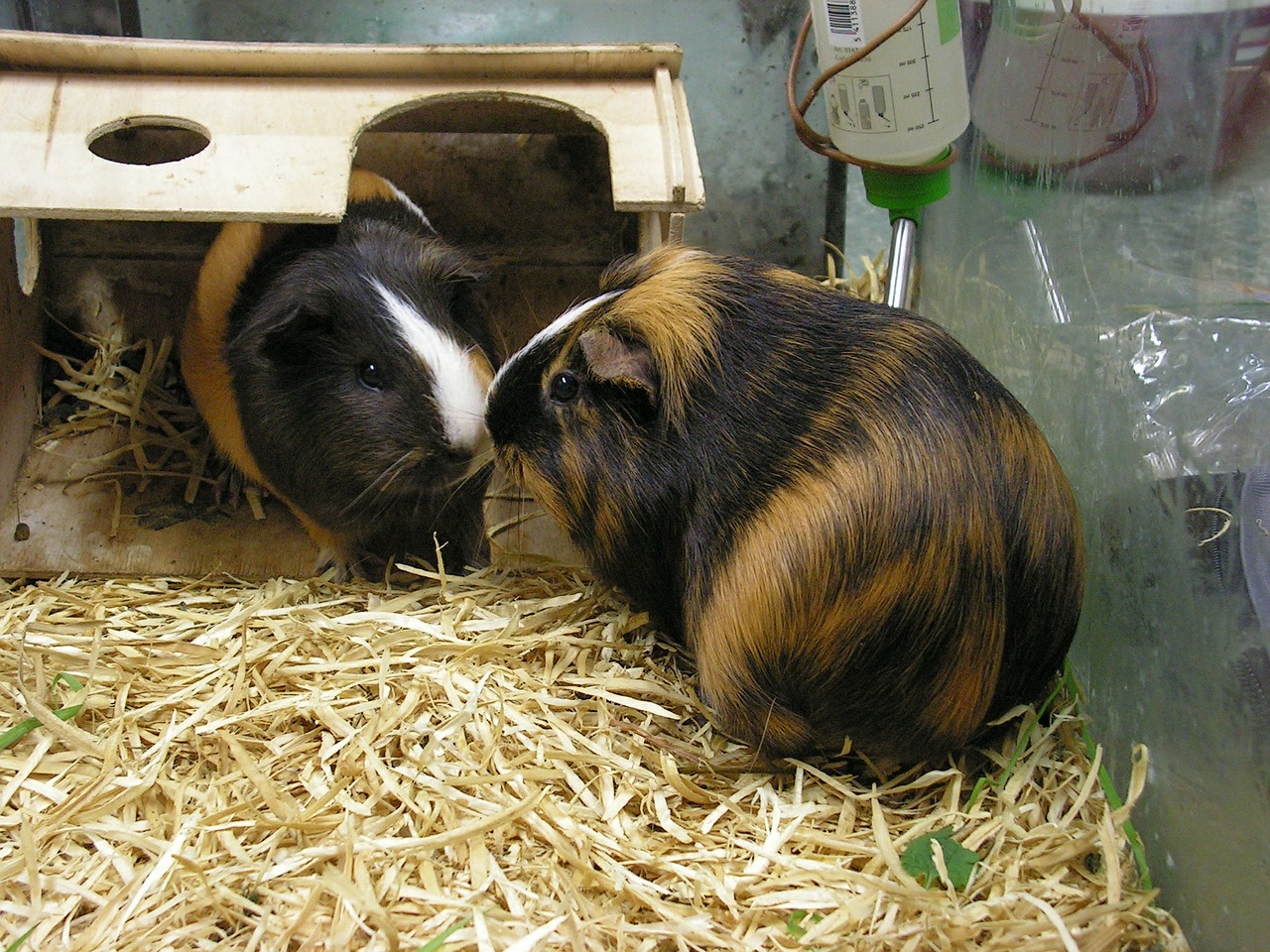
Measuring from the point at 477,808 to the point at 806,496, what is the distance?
0.73 m

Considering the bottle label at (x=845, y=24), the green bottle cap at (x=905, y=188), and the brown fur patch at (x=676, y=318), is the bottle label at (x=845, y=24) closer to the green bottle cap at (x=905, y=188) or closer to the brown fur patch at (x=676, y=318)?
the green bottle cap at (x=905, y=188)

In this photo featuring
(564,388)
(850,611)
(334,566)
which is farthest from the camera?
(334,566)

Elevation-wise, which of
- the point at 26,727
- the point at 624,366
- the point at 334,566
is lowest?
the point at 334,566

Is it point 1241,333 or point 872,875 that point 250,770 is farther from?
point 1241,333

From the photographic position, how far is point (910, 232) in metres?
A: 2.66

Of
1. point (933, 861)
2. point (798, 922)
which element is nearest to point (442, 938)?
point (798, 922)

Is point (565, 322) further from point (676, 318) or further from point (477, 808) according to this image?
point (477, 808)

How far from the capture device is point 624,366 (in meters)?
1.89

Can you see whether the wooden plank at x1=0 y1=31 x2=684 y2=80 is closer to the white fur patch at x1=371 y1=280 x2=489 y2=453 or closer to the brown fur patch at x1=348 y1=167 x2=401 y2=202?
the brown fur patch at x1=348 y1=167 x2=401 y2=202

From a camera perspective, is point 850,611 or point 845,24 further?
point 845,24

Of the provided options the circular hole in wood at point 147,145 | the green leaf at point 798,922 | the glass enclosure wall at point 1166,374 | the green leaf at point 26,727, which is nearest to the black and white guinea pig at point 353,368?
the circular hole in wood at point 147,145

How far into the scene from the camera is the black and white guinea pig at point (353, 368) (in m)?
2.26

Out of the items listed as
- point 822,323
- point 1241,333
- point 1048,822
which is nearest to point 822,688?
point 1048,822

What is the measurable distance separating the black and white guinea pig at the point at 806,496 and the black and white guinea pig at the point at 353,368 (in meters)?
0.26
